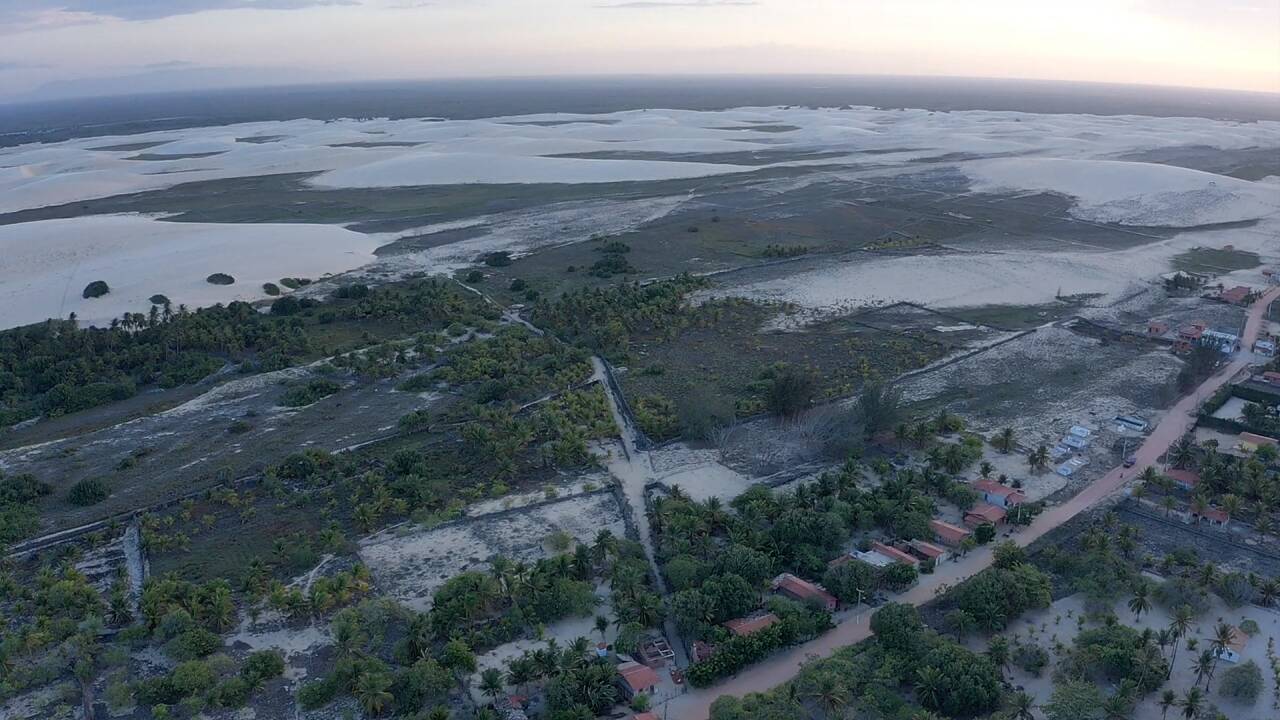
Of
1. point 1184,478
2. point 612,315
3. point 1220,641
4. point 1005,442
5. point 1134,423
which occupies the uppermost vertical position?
point 612,315

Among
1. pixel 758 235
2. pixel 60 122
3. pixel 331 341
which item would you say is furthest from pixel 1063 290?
pixel 60 122

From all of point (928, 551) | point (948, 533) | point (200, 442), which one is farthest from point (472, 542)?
point (948, 533)

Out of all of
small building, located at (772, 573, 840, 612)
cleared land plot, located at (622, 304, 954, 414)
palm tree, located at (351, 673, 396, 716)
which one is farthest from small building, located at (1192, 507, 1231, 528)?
palm tree, located at (351, 673, 396, 716)

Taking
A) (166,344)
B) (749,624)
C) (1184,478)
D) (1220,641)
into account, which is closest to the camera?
(1220,641)

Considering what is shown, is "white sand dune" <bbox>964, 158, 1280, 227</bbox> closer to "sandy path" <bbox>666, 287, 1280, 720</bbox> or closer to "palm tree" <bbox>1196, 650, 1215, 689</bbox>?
"sandy path" <bbox>666, 287, 1280, 720</bbox>

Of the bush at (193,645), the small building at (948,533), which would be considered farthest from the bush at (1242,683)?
the bush at (193,645)

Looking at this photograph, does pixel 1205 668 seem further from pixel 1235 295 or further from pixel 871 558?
pixel 1235 295
